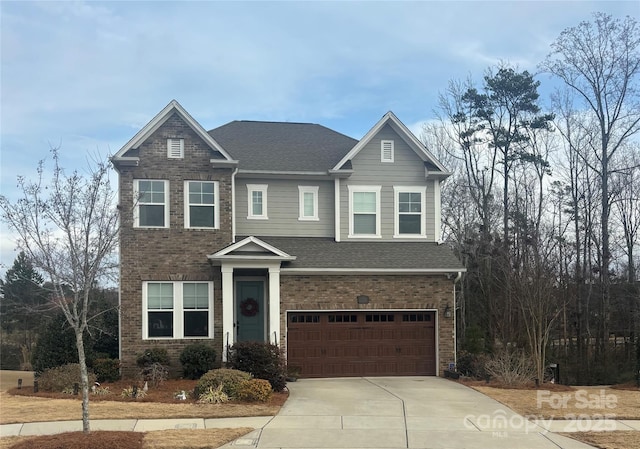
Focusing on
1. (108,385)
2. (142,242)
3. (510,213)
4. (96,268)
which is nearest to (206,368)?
(108,385)

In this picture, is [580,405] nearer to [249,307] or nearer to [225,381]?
[225,381]

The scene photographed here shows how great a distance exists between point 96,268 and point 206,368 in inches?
284

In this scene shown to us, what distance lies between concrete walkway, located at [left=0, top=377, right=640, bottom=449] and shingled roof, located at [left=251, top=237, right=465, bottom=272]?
14.4 ft

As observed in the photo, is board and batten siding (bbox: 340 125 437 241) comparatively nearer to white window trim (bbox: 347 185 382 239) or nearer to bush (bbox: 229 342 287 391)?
white window trim (bbox: 347 185 382 239)

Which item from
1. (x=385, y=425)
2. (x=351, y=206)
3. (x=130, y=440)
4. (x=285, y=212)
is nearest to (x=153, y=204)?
(x=285, y=212)

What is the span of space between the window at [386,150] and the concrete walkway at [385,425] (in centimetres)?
806

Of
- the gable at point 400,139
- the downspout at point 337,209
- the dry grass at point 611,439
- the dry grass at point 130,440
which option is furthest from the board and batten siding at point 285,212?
the dry grass at point 611,439

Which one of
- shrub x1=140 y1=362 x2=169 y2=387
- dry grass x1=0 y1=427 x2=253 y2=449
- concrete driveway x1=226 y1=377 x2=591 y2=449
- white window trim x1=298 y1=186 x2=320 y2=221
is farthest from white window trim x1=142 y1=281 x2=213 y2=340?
dry grass x1=0 y1=427 x2=253 y2=449

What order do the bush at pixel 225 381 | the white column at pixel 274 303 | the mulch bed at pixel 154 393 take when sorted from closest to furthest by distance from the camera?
1. the bush at pixel 225 381
2. the mulch bed at pixel 154 393
3. the white column at pixel 274 303

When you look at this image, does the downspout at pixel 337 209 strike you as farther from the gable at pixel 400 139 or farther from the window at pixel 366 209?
the gable at pixel 400 139

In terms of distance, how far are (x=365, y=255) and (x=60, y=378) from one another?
905cm

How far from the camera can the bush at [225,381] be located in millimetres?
13305

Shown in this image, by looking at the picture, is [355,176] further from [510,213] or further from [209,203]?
[510,213]

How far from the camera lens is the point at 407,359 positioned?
59.7ft
